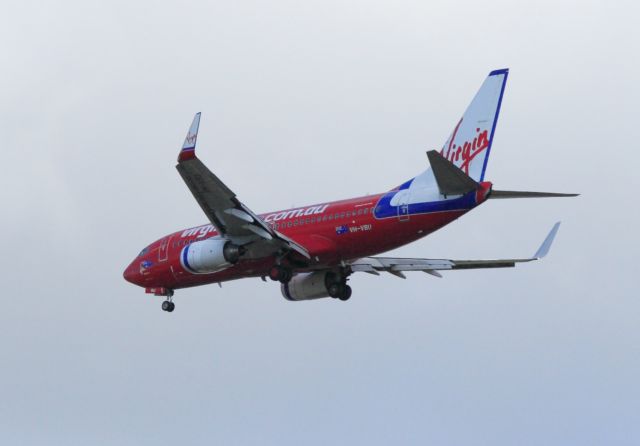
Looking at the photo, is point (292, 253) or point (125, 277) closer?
point (292, 253)

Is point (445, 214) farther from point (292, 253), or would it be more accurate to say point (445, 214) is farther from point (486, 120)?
point (292, 253)

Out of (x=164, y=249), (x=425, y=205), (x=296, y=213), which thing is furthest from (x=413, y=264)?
(x=164, y=249)

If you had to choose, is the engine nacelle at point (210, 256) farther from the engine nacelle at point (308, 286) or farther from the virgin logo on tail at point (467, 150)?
the virgin logo on tail at point (467, 150)

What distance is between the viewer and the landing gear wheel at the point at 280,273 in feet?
153

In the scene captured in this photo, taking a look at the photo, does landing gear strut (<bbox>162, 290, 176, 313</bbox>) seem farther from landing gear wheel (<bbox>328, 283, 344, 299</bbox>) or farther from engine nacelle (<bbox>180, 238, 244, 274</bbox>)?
landing gear wheel (<bbox>328, 283, 344, 299</bbox>)

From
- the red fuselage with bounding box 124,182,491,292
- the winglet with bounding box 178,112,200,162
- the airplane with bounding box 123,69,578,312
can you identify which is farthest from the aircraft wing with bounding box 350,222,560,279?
the winglet with bounding box 178,112,200,162

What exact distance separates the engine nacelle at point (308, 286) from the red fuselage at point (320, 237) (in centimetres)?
207

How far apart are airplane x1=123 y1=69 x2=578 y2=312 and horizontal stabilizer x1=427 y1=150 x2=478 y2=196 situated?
0.11 feet

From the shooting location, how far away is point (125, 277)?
5341cm

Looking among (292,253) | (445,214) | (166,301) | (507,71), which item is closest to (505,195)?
(445,214)

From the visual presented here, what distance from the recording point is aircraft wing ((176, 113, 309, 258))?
1662 inches

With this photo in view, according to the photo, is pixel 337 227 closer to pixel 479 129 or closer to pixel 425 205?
pixel 425 205

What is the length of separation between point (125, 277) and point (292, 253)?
32.4 feet

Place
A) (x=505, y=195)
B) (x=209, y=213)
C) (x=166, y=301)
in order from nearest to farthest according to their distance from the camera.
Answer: (x=505, y=195) < (x=209, y=213) < (x=166, y=301)
